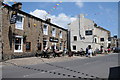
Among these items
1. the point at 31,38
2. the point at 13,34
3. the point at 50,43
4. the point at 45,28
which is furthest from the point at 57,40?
the point at 13,34

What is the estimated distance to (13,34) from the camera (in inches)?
602

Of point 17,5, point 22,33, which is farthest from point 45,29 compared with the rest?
point 17,5

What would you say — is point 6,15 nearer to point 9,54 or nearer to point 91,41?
point 9,54

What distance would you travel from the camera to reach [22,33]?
1659 cm

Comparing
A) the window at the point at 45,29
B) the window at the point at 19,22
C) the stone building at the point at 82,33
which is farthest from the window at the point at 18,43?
the stone building at the point at 82,33

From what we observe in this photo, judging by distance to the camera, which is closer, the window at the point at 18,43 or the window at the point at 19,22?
the window at the point at 18,43

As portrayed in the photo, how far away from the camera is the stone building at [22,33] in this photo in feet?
47.1

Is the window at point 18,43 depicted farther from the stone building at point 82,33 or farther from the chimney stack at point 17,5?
the stone building at point 82,33

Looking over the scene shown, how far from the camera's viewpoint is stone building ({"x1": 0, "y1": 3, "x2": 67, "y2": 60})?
14358 millimetres

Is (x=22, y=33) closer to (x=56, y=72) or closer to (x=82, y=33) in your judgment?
(x=56, y=72)

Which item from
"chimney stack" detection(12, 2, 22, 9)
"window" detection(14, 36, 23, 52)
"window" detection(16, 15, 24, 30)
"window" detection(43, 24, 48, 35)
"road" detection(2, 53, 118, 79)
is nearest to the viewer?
"road" detection(2, 53, 118, 79)

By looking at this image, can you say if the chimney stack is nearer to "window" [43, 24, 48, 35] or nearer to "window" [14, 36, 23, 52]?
"window" [14, 36, 23, 52]

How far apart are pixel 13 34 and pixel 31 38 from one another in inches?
126

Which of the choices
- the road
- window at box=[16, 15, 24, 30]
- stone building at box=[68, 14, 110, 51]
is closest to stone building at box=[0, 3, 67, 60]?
window at box=[16, 15, 24, 30]
